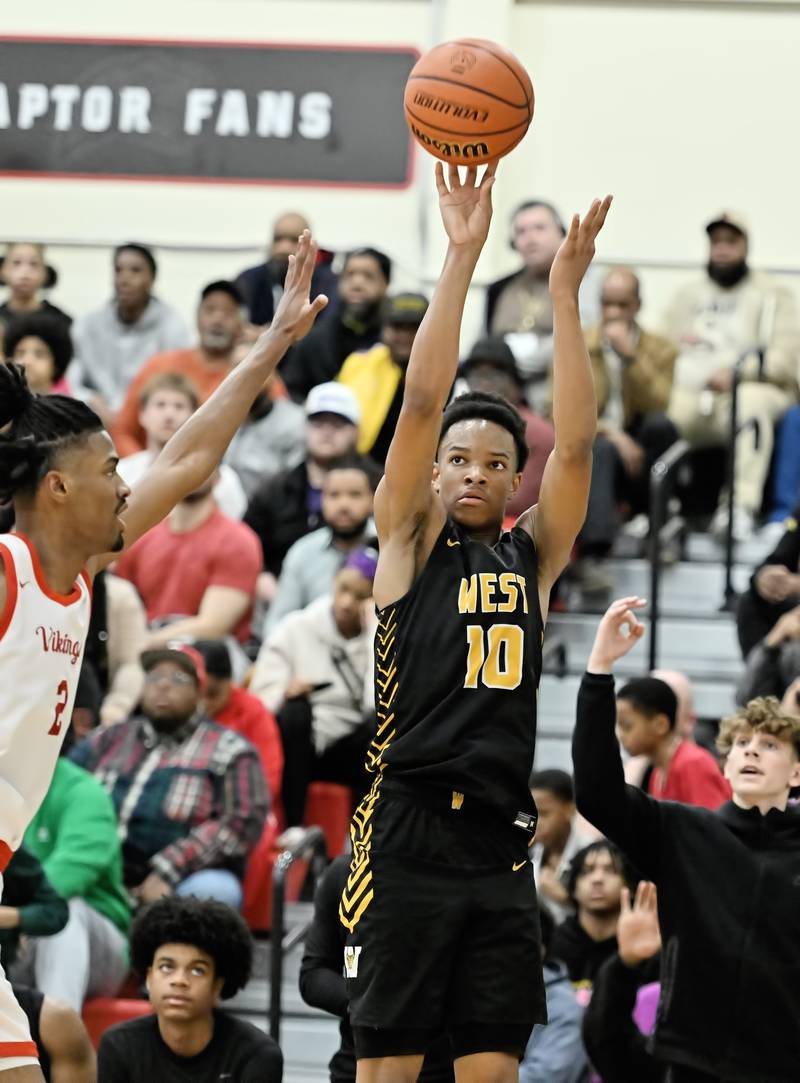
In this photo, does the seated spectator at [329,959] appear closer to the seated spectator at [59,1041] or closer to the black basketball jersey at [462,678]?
the seated spectator at [59,1041]

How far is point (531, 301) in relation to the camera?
37.0 feet

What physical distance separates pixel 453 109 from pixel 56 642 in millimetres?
1711

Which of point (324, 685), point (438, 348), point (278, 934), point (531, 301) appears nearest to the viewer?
point (438, 348)

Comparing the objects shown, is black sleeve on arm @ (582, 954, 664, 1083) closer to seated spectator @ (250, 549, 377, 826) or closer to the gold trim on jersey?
the gold trim on jersey

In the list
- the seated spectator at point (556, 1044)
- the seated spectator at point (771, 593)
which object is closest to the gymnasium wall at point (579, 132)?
the seated spectator at point (771, 593)

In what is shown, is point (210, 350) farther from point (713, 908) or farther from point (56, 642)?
point (56, 642)

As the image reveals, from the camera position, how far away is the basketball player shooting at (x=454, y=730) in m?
4.86

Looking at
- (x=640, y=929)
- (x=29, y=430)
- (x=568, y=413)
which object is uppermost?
(x=568, y=413)

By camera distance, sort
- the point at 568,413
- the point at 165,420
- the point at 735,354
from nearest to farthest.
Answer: the point at 568,413, the point at 165,420, the point at 735,354

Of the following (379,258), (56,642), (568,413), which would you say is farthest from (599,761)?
(379,258)

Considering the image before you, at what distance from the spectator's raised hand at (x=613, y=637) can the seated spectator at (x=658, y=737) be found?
232 centimetres

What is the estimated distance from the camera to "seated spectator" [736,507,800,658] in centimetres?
913

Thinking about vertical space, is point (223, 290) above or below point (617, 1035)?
above

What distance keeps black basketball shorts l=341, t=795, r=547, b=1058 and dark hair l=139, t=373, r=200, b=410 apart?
5725 mm
